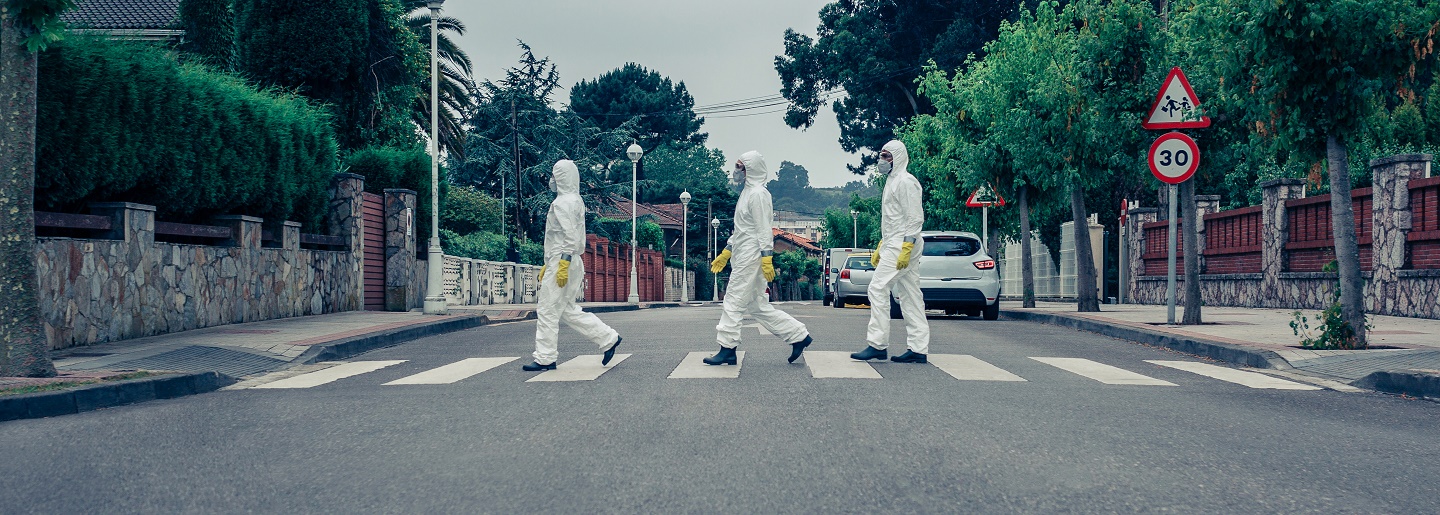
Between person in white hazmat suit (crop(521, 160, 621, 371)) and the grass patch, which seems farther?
person in white hazmat suit (crop(521, 160, 621, 371))

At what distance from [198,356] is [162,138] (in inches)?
147

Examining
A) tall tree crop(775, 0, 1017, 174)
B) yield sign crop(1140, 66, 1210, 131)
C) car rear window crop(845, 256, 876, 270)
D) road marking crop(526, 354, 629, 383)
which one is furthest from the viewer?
tall tree crop(775, 0, 1017, 174)

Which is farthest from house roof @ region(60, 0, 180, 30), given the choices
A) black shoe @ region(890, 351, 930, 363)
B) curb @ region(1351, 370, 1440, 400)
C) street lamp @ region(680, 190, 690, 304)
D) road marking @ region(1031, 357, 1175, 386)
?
curb @ region(1351, 370, 1440, 400)

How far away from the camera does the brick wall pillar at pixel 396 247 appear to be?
69.0 feet

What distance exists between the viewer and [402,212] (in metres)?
21.2

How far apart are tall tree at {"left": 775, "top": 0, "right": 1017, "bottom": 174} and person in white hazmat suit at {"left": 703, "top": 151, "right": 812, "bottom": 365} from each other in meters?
32.7

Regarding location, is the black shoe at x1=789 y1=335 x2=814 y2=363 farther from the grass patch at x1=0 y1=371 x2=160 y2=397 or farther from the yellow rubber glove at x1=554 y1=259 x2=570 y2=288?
the grass patch at x1=0 y1=371 x2=160 y2=397

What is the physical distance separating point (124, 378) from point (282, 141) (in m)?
8.54

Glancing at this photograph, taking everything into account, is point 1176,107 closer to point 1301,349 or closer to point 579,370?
point 1301,349

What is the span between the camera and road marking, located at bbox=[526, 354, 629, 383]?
8.75 m

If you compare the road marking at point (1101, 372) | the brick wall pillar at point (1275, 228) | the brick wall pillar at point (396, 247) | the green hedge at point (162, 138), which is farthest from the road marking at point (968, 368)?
the brick wall pillar at point (396, 247)

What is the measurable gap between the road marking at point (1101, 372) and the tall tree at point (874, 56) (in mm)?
31770

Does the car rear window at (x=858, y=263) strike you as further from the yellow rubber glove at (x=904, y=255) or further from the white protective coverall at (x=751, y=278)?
the white protective coverall at (x=751, y=278)

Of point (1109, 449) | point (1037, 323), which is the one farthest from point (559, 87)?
point (1109, 449)
